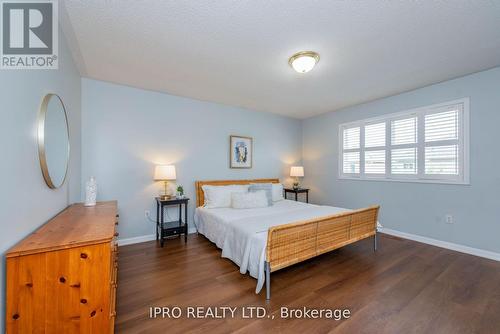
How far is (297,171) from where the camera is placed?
505 cm

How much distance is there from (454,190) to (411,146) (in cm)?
89

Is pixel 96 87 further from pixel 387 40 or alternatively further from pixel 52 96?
pixel 387 40

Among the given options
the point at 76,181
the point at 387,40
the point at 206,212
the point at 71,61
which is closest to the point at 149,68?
the point at 71,61

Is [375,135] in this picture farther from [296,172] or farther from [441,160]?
[296,172]

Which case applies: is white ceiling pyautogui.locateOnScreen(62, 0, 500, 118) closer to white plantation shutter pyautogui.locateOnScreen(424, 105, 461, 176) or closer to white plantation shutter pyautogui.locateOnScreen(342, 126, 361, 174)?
white plantation shutter pyautogui.locateOnScreen(424, 105, 461, 176)

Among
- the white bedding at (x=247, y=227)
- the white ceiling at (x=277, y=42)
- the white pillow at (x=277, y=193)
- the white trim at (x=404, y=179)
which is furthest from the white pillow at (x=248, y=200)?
the white trim at (x=404, y=179)

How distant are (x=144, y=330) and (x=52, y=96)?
198 cm

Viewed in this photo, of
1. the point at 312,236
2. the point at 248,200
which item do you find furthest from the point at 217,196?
the point at 312,236

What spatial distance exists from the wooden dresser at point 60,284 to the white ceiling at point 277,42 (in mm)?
1831

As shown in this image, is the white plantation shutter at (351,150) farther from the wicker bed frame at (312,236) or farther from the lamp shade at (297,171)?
the wicker bed frame at (312,236)

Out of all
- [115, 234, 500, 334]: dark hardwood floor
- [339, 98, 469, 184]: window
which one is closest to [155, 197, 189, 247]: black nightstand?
[115, 234, 500, 334]: dark hardwood floor

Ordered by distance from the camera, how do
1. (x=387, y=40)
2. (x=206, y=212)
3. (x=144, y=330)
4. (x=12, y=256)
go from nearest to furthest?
(x=12, y=256), (x=144, y=330), (x=387, y=40), (x=206, y=212)

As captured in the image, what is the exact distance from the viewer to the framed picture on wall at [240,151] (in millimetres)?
4375

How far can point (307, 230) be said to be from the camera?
2.31 meters
